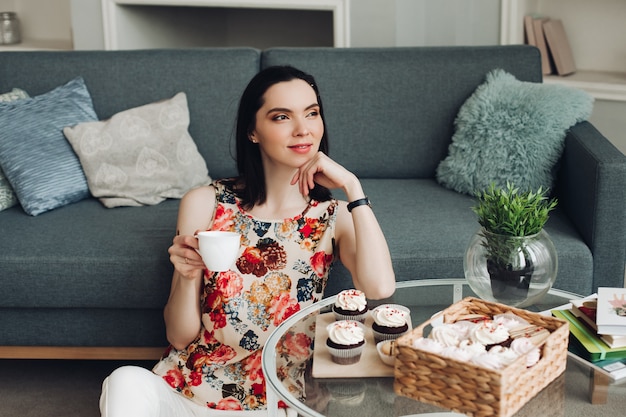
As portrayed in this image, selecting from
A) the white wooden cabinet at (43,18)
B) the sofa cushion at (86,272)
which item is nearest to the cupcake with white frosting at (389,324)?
the sofa cushion at (86,272)

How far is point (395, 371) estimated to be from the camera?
1.33 m

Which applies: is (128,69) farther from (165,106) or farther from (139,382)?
(139,382)

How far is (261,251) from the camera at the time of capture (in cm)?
188

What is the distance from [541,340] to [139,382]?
2.52 ft

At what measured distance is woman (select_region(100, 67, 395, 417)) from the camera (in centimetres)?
175

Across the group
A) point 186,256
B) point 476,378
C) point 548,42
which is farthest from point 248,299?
point 548,42

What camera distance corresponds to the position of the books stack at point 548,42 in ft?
11.2

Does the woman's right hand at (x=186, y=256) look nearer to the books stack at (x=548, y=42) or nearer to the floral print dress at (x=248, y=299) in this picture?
the floral print dress at (x=248, y=299)

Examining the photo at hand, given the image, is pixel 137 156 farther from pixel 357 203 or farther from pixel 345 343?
pixel 345 343

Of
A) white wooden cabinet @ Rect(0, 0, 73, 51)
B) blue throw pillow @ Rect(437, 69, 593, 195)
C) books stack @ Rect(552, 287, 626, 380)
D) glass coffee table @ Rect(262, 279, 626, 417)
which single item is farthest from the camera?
white wooden cabinet @ Rect(0, 0, 73, 51)

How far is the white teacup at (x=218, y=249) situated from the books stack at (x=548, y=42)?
2376 mm

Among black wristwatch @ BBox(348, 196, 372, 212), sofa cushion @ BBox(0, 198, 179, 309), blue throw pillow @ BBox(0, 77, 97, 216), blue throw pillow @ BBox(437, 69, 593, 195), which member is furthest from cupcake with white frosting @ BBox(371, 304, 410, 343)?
blue throw pillow @ BBox(0, 77, 97, 216)

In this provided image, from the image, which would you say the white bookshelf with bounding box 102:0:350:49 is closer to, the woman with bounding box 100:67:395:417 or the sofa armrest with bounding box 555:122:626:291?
the sofa armrest with bounding box 555:122:626:291

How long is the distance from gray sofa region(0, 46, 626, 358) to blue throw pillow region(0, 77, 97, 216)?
58 millimetres
